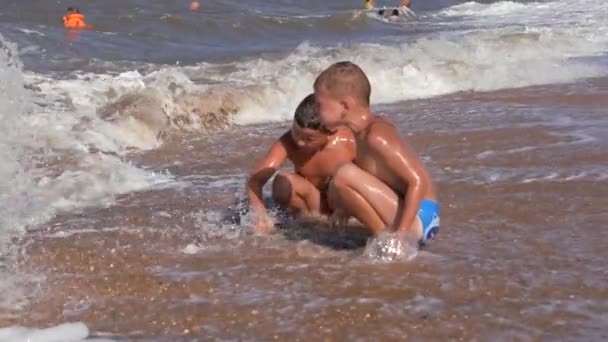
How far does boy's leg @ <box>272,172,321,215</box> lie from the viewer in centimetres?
536

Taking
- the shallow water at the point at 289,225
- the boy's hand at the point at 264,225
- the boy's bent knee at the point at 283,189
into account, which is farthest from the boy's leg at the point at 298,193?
the boy's hand at the point at 264,225

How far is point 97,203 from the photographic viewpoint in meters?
6.23

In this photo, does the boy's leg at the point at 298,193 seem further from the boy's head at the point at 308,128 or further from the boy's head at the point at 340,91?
the boy's head at the point at 340,91

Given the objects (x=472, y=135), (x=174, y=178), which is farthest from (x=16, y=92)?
(x=472, y=135)

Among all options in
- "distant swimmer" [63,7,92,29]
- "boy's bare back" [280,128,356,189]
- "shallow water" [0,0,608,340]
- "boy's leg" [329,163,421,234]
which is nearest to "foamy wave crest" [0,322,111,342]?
"shallow water" [0,0,608,340]

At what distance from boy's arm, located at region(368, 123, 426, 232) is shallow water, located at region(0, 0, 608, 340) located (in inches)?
8.6

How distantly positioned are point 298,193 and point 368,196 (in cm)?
93

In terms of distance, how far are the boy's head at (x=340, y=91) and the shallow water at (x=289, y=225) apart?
0.67 meters

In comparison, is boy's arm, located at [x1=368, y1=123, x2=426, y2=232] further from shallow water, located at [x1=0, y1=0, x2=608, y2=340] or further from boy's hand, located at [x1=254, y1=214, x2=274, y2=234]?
boy's hand, located at [x1=254, y1=214, x2=274, y2=234]

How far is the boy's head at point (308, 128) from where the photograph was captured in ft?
16.3

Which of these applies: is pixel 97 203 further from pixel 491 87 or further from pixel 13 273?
pixel 491 87

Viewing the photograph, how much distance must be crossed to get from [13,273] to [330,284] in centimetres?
148

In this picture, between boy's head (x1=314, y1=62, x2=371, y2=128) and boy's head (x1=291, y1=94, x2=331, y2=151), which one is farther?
boy's head (x1=291, y1=94, x2=331, y2=151)

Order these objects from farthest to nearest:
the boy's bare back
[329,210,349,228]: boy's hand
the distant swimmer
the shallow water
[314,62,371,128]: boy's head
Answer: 1. the distant swimmer
2. the boy's bare back
3. [329,210,349,228]: boy's hand
4. [314,62,371,128]: boy's head
5. the shallow water
